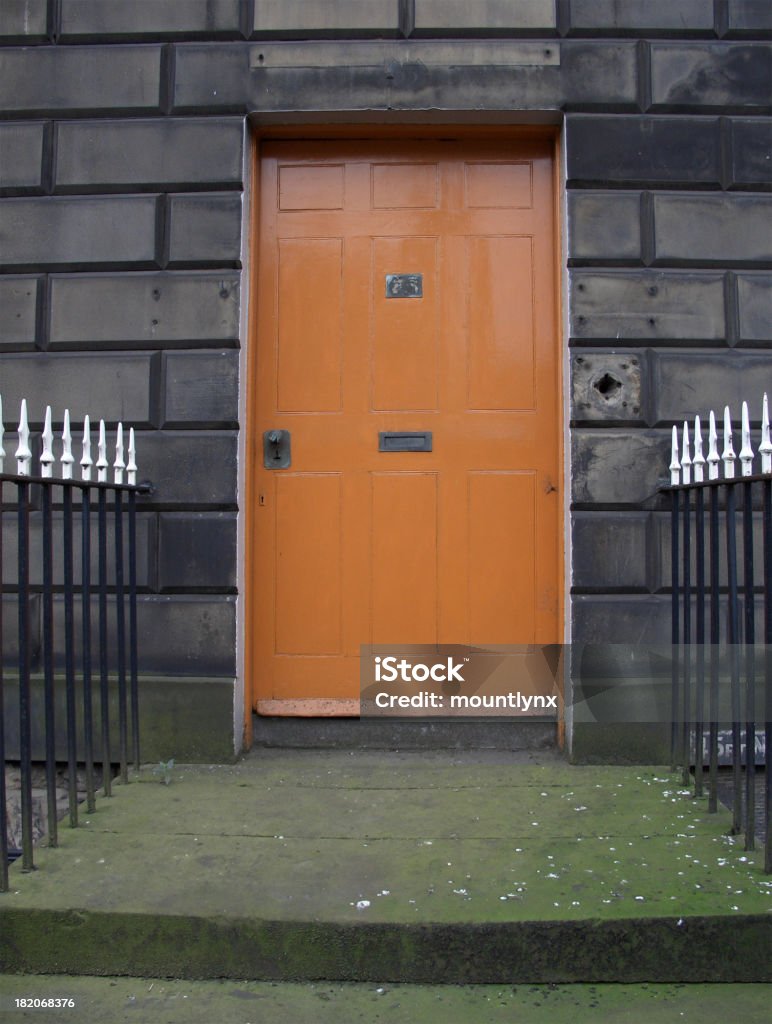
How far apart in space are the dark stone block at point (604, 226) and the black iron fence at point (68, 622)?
2424mm

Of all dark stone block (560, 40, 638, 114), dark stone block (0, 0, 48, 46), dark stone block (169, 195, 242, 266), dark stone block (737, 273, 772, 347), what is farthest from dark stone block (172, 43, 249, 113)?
dark stone block (737, 273, 772, 347)

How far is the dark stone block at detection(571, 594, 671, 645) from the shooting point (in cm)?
414

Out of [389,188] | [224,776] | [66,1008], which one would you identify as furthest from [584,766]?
[389,188]

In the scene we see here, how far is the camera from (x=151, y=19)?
14.3ft

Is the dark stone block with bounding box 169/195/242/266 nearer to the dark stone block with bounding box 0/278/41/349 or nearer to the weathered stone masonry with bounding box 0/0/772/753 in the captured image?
the weathered stone masonry with bounding box 0/0/772/753

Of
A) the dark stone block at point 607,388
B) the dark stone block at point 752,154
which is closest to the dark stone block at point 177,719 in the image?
the dark stone block at point 607,388

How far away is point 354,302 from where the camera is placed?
449 centimetres

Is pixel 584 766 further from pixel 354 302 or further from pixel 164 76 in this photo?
pixel 164 76

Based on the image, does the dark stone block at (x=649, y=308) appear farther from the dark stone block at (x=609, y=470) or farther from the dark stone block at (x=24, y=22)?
the dark stone block at (x=24, y=22)

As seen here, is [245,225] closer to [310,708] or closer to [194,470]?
[194,470]

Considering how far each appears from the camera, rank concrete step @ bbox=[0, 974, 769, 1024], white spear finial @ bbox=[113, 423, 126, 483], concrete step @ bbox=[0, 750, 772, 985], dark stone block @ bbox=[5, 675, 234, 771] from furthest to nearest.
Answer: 1. dark stone block @ bbox=[5, 675, 234, 771]
2. white spear finial @ bbox=[113, 423, 126, 483]
3. concrete step @ bbox=[0, 750, 772, 985]
4. concrete step @ bbox=[0, 974, 769, 1024]

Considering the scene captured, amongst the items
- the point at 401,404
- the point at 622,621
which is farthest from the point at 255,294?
the point at 622,621

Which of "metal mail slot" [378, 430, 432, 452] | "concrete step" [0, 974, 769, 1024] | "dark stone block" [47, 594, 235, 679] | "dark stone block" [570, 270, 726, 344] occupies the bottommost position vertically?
"concrete step" [0, 974, 769, 1024]

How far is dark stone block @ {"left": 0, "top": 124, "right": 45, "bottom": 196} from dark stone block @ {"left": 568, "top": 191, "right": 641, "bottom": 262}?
2761mm
